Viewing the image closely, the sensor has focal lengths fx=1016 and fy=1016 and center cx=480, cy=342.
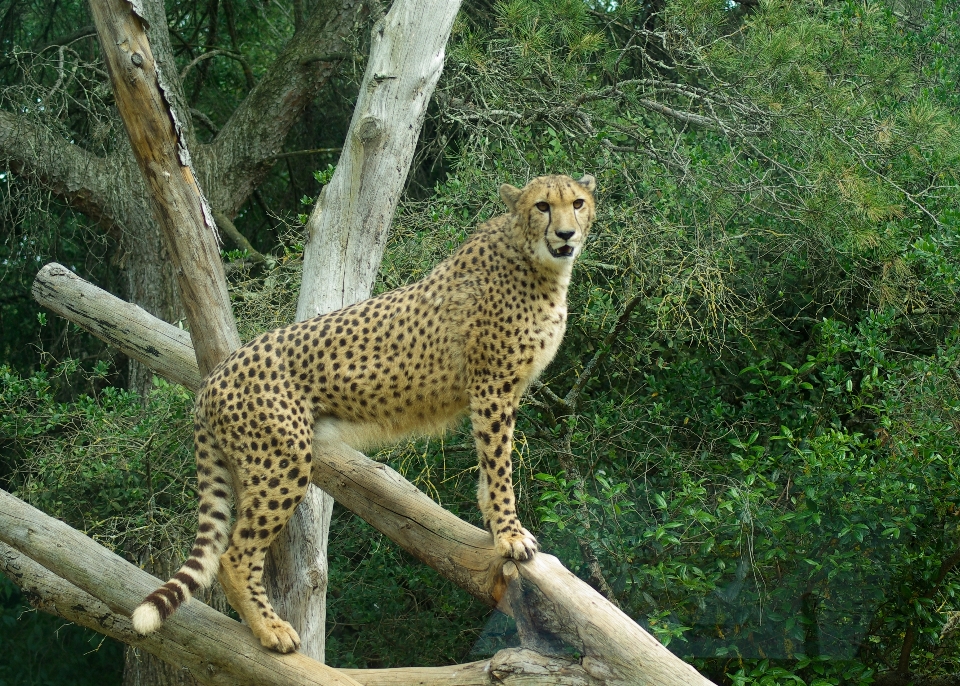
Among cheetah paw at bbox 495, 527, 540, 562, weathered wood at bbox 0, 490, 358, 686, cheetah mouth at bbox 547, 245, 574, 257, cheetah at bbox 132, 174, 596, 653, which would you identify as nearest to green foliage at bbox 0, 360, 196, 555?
weathered wood at bbox 0, 490, 358, 686

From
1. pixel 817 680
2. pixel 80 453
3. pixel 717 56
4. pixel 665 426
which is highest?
pixel 717 56

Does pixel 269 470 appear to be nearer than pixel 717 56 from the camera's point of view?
Yes

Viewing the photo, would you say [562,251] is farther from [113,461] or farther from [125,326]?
[113,461]

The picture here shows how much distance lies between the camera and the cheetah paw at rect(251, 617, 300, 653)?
3.57m

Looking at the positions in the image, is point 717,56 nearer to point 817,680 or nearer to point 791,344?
point 791,344

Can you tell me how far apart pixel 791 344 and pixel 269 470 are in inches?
126

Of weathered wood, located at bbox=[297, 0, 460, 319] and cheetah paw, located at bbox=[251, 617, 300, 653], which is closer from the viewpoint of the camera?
cheetah paw, located at bbox=[251, 617, 300, 653]

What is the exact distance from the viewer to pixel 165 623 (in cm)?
365

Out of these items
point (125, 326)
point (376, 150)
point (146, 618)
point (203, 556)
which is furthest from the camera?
point (376, 150)

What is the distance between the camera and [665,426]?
494cm

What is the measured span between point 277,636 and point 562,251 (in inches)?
66.4

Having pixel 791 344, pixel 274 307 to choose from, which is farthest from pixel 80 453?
pixel 791 344

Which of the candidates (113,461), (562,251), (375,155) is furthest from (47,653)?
(562,251)

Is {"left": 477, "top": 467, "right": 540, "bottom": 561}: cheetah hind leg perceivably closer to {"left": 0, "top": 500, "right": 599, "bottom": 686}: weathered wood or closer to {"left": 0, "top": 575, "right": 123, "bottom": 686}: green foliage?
{"left": 0, "top": 500, "right": 599, "bottom": 686}: weathered wood
